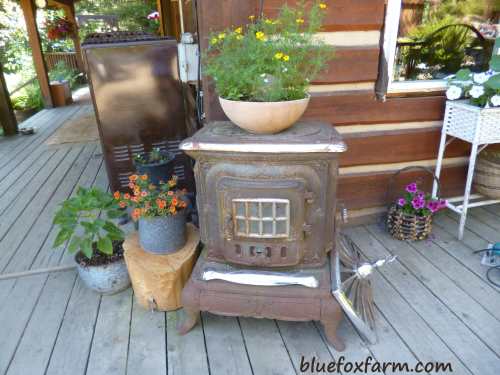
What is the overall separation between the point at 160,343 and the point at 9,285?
984 millimetres

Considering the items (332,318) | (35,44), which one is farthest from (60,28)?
(332,318)

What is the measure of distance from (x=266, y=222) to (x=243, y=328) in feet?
1.74

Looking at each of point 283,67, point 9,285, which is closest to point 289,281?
point 283,67

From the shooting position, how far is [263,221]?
1.48 meters

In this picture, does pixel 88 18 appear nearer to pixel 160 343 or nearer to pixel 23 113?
pixel 23 113

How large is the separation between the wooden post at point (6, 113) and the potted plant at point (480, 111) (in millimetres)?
4995

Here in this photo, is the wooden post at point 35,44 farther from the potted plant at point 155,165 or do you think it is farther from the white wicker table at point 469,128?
the white wicker table at point 469,128

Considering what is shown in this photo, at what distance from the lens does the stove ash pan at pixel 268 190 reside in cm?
141

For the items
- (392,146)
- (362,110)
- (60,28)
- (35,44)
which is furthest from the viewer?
(60,28)

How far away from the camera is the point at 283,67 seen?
1.44 meters

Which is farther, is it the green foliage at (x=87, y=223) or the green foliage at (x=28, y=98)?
the green foliage at (x=28, y=98)

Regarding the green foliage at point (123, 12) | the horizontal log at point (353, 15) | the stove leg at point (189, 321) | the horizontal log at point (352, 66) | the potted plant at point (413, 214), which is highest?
the green foliage at point (123, 12)

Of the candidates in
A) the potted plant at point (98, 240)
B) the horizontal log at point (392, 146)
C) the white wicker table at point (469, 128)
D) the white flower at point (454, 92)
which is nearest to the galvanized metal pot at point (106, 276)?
the potted plant at point (98, 240)

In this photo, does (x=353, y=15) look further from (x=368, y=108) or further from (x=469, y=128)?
(x=469, y=128)
